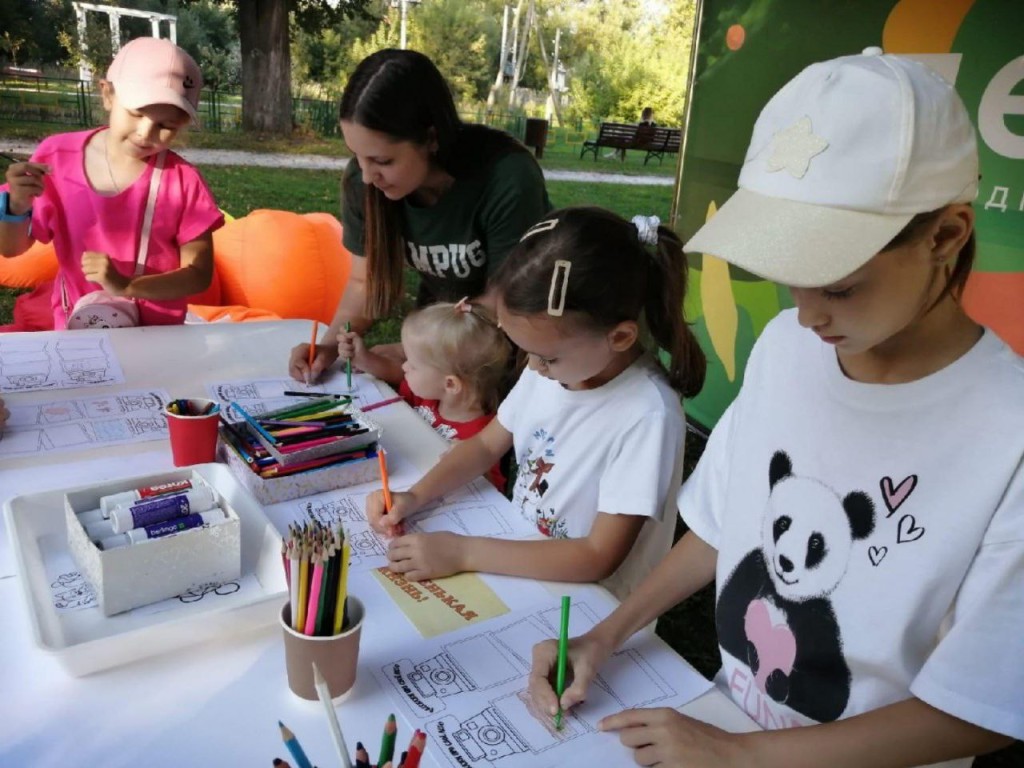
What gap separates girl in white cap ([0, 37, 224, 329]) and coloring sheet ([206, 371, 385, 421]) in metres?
0.39

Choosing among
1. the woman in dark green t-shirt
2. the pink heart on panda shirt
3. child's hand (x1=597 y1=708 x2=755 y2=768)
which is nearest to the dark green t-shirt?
the woman in dark green t-shirt

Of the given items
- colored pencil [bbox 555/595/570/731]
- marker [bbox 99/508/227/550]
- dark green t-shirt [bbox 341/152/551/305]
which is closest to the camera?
colored pencil [bbox 555/595/570/731]

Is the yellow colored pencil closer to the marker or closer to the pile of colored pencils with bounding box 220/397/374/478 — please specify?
the marker

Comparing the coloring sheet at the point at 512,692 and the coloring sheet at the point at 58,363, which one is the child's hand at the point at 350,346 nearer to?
the coloring sheet at the point at 58,363

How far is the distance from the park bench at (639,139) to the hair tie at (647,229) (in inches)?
429

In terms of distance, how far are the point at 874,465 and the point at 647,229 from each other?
534mm

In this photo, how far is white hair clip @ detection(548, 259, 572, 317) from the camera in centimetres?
112

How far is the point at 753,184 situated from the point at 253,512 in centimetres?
72

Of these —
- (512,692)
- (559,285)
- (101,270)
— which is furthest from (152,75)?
(512,692)

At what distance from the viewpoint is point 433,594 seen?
958mm

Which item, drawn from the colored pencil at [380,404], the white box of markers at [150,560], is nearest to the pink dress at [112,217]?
the colored pencil at [380,404]

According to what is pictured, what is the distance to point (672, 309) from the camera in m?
1.22

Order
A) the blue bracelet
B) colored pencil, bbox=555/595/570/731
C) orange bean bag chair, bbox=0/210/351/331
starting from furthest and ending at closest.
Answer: orange bean bag chair, bbox=0/210/351/331 < the blue bracelet < colored pencil, bbox=555/595/570/731

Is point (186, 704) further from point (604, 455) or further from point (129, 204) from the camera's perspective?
point (129, 204)
